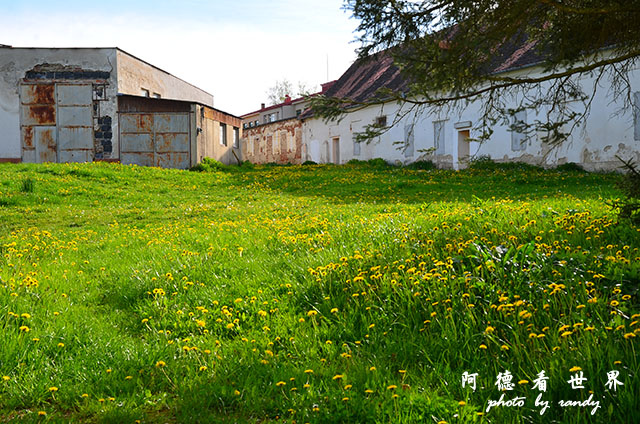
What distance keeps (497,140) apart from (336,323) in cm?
2146

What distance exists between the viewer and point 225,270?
5926 millimetres

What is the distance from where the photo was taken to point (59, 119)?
27.4m

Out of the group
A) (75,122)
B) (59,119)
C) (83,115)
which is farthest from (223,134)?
(59,119)

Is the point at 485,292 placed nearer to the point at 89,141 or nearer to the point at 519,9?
the point at 519,9

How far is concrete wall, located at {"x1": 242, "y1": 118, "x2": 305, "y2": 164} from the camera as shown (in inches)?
1594

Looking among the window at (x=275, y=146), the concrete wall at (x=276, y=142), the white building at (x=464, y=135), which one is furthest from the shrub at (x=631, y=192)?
the window at (x=275, y=146)

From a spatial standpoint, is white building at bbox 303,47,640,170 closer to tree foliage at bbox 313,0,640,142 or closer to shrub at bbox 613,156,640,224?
tree foliage at bbox 313,0,640,142

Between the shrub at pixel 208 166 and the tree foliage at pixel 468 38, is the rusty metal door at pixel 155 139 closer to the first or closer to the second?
the shrub at pixel 208 166

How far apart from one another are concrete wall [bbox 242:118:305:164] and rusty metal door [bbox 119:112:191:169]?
1355cm

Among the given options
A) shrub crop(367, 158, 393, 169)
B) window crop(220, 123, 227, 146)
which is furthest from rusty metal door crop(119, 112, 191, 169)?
shrub crop(367, 158, 393, 169)

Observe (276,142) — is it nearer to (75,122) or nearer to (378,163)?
(378,163)

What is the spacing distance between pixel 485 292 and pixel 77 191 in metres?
15.1

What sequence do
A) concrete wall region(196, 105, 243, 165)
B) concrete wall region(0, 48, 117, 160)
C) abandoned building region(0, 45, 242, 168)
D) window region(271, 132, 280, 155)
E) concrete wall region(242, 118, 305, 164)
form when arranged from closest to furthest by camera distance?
abandoned building region(0, 45, 242, 168) < concrete wall region(0, 48, 117, 160) < concrete wall region(196, 105, 243, 165) < concrete wall region(242, 118, 305, 164) < window region(271, 132, 280, 155)

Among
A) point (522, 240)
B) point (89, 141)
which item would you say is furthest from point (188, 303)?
point (89, 141)
